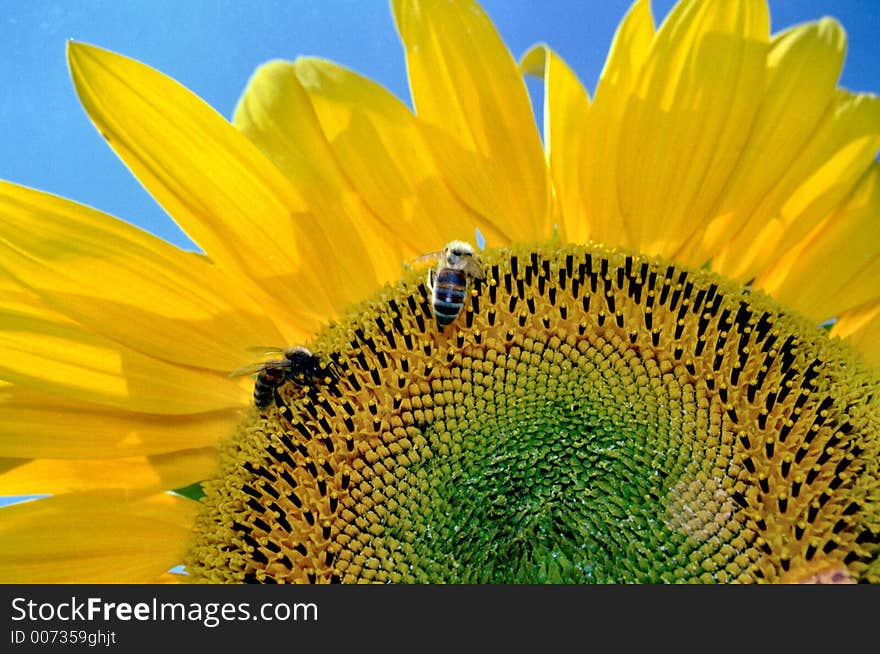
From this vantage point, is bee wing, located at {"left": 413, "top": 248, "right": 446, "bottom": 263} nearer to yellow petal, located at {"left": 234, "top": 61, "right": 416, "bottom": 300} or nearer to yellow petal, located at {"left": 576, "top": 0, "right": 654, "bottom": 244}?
yellow petal, located at {"left": 234, "top": 61, "right": 416, "bottom": 300}

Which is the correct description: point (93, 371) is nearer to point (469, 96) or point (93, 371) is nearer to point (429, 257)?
point (429, 257)

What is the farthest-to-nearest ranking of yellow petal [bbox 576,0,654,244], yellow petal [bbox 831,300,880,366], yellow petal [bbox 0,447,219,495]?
1. yellow petal [bbox 831,300,880,366]
2. yellow petal [bbox 576,0,654,244]
3. yellow petal [bbox 0,447,219,495]

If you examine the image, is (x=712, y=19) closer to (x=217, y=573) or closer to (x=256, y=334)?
(x=256, y=334)

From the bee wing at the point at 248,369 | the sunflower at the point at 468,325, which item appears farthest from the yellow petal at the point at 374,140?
the bee wing at the point at 248,369

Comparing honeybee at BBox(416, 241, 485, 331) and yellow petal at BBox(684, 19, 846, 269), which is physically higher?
yellow petal at BBox(684, 19, 846, 269)

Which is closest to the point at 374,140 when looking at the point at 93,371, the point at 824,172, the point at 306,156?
the point at 306,156

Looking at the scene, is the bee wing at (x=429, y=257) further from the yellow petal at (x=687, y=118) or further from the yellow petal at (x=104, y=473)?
the yellow petal at (x=104, y=473)

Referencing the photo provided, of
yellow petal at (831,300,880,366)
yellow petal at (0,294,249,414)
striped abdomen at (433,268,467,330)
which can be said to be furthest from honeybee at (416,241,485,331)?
yellow petal at (831,300,880,366)
